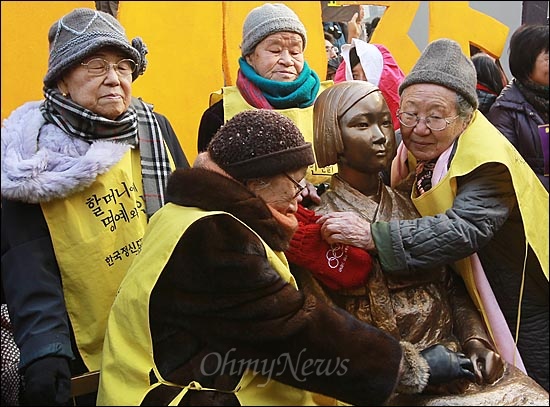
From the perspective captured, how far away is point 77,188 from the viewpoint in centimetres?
256

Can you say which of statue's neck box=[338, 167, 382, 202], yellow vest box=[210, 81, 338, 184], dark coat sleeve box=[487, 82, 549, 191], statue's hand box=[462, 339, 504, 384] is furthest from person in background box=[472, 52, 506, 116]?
statue's hand box=[462, 339, 504, 384]

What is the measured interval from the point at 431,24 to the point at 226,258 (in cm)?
276

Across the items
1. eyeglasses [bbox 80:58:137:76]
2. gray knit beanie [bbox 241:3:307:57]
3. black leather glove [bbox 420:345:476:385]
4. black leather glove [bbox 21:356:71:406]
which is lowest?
black leather glove [bbox 21:356:71:406]

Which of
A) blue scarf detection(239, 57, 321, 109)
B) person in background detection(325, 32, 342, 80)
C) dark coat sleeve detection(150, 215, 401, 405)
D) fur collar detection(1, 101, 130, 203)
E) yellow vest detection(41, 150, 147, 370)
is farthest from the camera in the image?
person in background detection(325, 32, 342, 80)

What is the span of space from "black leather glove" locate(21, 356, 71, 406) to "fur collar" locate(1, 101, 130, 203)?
0.57 metres

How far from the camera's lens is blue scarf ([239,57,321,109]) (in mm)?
3145

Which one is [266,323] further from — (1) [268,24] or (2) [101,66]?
(1) [268,24]

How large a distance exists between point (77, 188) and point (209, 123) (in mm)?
929

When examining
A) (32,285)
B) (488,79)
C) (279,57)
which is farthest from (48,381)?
(488,79)

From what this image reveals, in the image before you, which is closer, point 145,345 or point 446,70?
point 145,345

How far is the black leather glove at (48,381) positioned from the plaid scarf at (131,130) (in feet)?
2.31

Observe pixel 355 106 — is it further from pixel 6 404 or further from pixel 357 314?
pixel 6 404

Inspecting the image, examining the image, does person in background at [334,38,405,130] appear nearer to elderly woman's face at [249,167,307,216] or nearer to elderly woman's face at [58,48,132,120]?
elderly woman's face at [58,48,132,120]

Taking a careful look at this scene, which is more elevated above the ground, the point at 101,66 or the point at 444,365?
the point at 101,66
